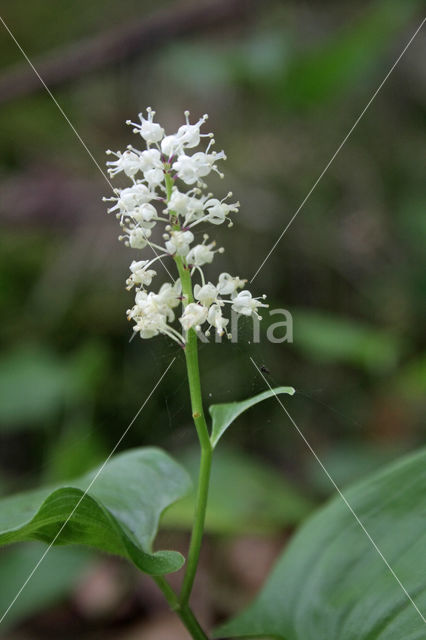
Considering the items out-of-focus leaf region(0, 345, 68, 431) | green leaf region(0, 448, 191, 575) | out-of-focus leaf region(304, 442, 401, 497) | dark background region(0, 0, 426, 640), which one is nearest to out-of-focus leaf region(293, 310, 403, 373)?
dark background region(0, 0, 426, 640)

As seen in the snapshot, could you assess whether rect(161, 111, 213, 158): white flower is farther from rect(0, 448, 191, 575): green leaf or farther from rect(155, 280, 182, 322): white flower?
rect(0, 448, 191, 575): green leaf

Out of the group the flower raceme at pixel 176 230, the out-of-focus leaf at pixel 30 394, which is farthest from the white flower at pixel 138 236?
the out-of-focus leaf at pixel 30 394

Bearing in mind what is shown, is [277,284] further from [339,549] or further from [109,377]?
[339,549]

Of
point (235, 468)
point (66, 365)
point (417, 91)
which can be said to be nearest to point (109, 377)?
point (66, 365)

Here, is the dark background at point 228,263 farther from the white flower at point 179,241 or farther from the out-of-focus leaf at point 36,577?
the white flower at point 179,241

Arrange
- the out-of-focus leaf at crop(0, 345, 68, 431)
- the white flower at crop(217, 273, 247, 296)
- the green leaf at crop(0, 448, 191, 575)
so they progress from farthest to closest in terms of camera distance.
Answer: the out-of-focus leaf at crop(0, 345, 68, 431)
the white flower at crop(217, 273, 247, 296)
the green leaf at crop(0, 448, 191, 575)

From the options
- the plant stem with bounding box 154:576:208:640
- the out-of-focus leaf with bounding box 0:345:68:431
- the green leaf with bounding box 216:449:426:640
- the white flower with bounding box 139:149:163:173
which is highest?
the out-of-focus leaf with bounding box 0:345:68:431
